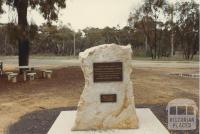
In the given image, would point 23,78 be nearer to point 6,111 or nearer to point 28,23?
point 28,23

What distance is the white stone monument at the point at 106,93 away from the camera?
11078 millimetres

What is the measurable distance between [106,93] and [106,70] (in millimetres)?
532

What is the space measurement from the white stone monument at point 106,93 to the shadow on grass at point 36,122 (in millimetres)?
1134

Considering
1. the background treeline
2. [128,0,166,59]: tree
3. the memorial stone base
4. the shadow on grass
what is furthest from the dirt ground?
[128,0,166,59]: tree

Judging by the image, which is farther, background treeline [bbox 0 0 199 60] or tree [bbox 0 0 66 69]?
background treeline [bbox 0 0 199 60]

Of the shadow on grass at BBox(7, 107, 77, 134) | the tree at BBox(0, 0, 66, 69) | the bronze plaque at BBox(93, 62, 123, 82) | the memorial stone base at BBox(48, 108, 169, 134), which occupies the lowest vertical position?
the shadow on grass at BBox(7, 107, 77, 134)

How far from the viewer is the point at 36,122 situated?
12586 mm

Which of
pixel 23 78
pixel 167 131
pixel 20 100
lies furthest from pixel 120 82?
pixel 23 78

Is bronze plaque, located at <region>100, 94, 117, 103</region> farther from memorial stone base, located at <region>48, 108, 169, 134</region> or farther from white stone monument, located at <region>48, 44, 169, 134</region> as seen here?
memorial stone base, located at <region>48, 108, 169, 134</region>

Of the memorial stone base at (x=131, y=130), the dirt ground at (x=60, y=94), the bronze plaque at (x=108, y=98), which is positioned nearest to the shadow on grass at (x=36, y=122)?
the dirt ground at (x=60, y=94)

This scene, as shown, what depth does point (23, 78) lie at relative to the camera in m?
22.7

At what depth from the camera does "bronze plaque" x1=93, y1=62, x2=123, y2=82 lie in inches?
437

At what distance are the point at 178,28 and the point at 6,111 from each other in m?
44.7

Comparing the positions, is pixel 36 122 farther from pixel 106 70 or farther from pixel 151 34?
pixel 151 34
